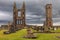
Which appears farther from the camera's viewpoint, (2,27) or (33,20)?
(2,27)

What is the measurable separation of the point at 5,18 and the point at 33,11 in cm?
268

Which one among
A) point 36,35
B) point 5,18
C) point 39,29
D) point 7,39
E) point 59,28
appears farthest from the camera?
point 59,28

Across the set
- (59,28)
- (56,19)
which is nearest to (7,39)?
(56,19)

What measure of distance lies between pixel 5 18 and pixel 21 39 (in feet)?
12.1

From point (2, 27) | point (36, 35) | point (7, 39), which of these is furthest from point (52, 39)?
point (2, 27)

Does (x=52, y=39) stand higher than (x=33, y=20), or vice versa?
(x=33, y=20)

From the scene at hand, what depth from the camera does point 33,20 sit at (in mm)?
19844

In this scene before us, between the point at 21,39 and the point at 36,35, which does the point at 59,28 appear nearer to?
the point at 36,35

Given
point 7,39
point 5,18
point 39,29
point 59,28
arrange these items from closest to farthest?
1. point 7,39
2. point 5,18
3. point 39,29
4. point 59,28

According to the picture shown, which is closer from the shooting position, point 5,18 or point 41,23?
point 5,18

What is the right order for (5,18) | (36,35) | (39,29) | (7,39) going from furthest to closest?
(39,29) → (5,18) → (36,35) → (7,39)

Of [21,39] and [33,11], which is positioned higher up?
[33,11]

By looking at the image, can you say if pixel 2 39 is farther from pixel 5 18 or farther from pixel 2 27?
pixel 2 27

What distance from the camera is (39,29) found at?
68.0ft
